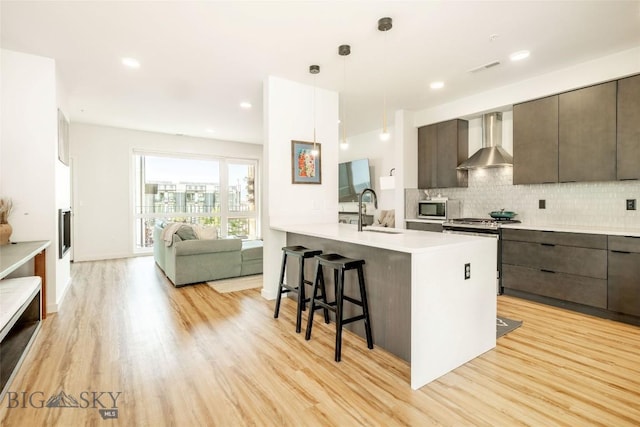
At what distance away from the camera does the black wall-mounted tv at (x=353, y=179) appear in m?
6.89

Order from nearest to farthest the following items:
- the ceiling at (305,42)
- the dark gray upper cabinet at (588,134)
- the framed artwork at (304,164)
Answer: the ceiling at (305,42)
the dark gray upper cabinet at (588,134)
the framed artwork at (304,164)

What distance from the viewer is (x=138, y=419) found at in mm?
1732

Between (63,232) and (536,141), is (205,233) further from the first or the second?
(536,141)

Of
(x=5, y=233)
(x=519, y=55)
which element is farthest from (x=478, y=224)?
(x=5, y=233)

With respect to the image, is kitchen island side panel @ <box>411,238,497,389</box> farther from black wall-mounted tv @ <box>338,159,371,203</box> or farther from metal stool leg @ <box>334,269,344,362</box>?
black wall-mounted tv @ <box>338,159,371,203</box>

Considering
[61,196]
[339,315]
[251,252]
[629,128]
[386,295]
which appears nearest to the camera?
[339,315]

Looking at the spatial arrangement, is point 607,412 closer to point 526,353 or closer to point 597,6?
point 526,353

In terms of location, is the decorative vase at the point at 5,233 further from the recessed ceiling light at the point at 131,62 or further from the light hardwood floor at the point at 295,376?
the recessed ceiling light at the point at 131,62

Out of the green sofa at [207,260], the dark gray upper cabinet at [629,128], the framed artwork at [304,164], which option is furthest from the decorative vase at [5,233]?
the dark gray upper cabinet at [629,128]

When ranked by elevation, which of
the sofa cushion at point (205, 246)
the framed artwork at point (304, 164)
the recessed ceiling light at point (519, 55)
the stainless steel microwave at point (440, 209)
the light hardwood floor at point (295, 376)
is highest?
the recessed ceiling light at point (519, 55)

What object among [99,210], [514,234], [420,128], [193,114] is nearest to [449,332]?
[514,234]

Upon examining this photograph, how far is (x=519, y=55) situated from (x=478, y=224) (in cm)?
199

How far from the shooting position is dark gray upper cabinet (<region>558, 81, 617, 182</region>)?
334cm

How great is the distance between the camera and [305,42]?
3.00 meters
